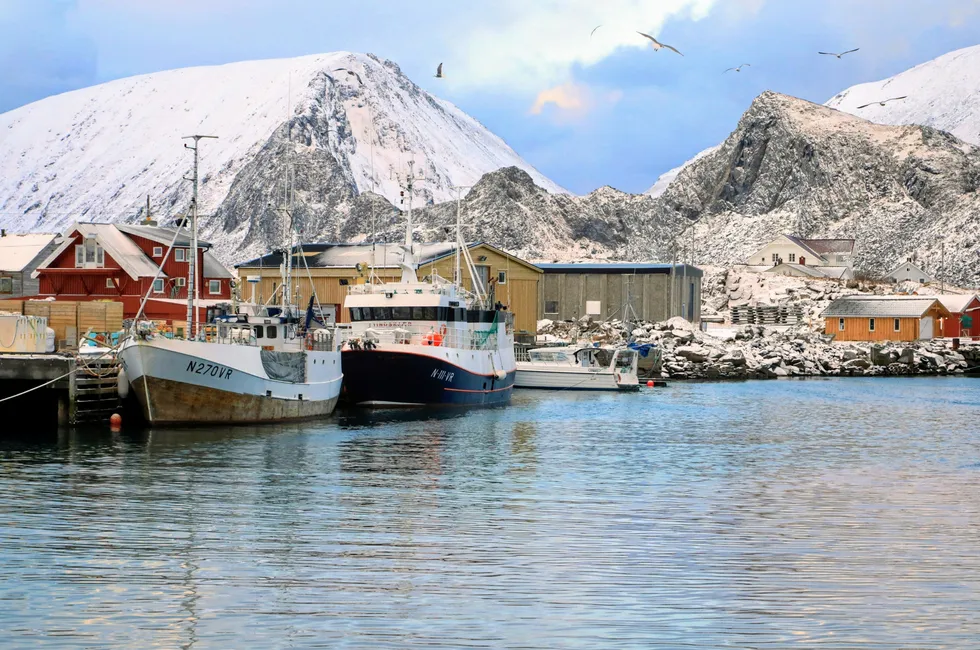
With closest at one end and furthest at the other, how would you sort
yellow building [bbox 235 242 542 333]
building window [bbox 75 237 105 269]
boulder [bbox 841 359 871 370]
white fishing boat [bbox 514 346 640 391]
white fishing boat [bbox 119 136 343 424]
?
white fishing boat [bbox 119 136 343 424], white fishing boat [bbox 514 346 640 391], building window [bbox 75 237 105 269], yellow building [bbox 235 242 542 333], boulder [bbox 841 359 871 370]

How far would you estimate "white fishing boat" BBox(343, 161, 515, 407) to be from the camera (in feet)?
172

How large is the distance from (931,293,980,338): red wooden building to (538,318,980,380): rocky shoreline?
9.77 metres

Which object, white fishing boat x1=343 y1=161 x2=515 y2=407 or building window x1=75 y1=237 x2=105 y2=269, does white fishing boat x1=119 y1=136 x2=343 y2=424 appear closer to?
white fishing boat x1=343 y1=161 x2=515 y2=407

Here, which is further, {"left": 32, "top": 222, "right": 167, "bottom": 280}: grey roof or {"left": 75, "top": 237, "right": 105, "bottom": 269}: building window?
{"left": 75, "top": 237, "right": 105, "bottom": 269}: building window

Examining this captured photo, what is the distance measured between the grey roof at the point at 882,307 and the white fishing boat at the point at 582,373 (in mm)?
37377

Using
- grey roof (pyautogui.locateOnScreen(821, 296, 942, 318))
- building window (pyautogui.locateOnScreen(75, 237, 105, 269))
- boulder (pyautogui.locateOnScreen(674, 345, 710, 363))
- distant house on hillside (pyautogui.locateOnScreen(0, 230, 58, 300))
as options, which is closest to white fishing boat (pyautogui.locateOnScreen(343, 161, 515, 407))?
building window (pyautogui.locateOnScreen(75, 237, 105, 269))

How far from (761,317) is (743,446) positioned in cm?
7853

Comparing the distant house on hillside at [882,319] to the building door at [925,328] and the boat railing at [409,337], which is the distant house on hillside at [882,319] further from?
the boat railing at [409,337]

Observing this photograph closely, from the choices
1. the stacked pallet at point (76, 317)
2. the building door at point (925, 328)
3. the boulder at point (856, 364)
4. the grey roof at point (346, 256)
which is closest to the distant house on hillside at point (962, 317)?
the building door at point (925, 328)

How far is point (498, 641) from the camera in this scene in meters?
16.0

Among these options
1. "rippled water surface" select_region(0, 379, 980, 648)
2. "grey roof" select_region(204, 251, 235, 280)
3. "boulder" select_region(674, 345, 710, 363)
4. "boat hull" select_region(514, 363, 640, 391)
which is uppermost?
"grey roof" select_region(204, 251, 235, 280)

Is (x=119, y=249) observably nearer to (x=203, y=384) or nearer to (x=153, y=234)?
(x=153, y=234)

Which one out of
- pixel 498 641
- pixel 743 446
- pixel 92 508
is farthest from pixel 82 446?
pixel 498 641

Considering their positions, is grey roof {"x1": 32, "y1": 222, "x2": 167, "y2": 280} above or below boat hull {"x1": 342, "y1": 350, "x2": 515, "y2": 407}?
above
